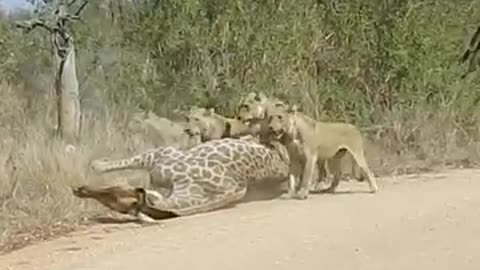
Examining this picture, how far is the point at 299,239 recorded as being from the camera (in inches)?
325

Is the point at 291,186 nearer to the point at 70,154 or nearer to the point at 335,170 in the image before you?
the point at 335,170

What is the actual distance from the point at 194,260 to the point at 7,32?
971cm

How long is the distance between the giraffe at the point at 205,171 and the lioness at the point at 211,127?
504 mm

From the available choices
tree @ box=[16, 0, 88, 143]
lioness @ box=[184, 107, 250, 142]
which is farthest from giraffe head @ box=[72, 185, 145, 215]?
tree @ box=[16, 0, 88, 143]

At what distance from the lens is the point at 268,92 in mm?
14625

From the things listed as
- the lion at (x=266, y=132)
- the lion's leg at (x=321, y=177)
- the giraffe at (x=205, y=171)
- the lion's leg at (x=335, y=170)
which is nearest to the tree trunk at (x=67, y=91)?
the giraffe at (x=205, y=171)

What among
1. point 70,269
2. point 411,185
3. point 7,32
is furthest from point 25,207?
point 7,32

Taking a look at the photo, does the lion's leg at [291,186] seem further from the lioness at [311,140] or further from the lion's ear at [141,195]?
the lion's ear at [141,195]

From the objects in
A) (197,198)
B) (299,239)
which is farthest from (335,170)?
(299,239)

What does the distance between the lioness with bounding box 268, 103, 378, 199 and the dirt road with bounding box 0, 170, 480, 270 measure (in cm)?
55

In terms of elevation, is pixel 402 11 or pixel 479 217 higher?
pixel 402 11

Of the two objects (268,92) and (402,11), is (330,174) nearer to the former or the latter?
(268,92)

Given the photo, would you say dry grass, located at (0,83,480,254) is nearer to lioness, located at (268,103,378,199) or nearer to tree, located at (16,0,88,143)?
tree, located at (16,0,88,143)

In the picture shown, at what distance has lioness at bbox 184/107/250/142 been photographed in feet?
40.0
